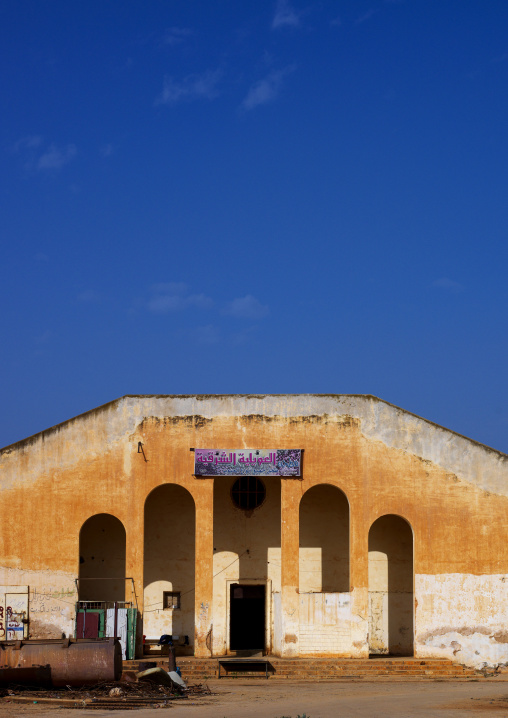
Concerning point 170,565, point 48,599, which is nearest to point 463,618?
point 170,565

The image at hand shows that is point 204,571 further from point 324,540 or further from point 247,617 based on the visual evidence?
point 324,540

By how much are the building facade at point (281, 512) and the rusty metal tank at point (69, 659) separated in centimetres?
351

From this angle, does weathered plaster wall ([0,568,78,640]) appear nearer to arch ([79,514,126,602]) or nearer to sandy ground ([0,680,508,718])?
arch ([79,514,126,602])

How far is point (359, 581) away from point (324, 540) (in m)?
2.53

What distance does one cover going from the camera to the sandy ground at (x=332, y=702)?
18.0 metres

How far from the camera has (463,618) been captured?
24.6 m

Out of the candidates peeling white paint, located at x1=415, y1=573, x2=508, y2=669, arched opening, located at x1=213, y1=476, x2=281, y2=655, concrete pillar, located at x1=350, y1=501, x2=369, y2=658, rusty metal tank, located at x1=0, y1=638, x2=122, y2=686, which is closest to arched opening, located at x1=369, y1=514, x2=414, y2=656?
concrete pillar, located at x1=350, y1=501, x2=369, y2=658

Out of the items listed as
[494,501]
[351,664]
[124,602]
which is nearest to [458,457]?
[494,501]

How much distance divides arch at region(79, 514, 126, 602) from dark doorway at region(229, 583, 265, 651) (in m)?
3.34

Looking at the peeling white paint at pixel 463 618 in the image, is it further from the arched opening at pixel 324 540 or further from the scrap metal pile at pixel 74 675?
the scrap metal pile at pixel 74 675

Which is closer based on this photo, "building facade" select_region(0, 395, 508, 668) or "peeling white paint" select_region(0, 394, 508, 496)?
"building facade" select_region(0, 395, 508, 668)

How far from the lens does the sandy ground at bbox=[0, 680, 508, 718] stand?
18.0 metres

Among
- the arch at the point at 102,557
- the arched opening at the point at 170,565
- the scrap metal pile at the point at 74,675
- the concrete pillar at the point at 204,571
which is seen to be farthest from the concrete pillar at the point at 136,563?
the scrap metal pile at the point at 74,675

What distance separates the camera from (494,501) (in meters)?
25.1
